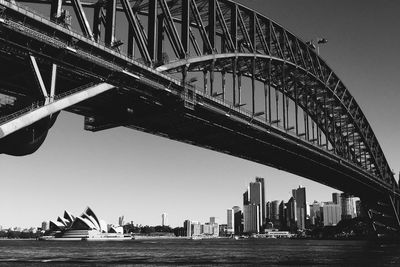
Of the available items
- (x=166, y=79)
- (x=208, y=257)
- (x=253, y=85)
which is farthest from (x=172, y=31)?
(x=208, y=257)

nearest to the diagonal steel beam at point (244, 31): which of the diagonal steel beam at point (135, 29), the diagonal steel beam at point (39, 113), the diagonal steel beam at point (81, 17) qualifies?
the diagonal steel beam at point (135, 29)

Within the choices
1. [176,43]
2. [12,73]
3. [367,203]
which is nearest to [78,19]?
[12,73]

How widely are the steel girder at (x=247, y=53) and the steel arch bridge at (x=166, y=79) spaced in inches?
4.7

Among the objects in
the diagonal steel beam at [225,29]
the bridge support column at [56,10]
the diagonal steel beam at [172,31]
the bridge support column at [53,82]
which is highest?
the diagonal steel beam at [225,29]

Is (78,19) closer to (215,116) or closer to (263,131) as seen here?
(215,116)

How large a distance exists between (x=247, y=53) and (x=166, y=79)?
15.7 meters

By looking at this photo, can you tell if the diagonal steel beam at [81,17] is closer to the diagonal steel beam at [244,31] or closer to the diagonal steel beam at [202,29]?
the diagonal steel beam at [202,29]

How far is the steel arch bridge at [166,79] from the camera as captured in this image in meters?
28.3

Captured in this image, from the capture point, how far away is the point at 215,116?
46094 mm

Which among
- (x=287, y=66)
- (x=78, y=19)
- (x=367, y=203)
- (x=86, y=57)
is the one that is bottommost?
(x=367, y=203)

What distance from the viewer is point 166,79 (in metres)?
38.0

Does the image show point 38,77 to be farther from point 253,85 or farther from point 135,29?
point 253,85

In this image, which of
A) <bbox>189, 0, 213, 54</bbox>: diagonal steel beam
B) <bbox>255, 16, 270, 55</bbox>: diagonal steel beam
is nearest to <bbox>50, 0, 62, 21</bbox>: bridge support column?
<bbox>189, 0, 213, 54</bbox>: diagonal steel beam

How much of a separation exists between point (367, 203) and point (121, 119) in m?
80.8
